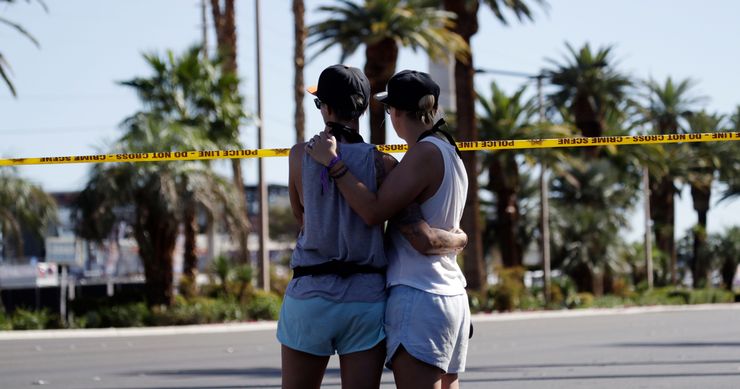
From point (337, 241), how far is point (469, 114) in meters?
28.8

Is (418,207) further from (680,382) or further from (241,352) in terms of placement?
(241,352)

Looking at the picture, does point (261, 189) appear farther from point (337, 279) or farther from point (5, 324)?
point (337, 279)

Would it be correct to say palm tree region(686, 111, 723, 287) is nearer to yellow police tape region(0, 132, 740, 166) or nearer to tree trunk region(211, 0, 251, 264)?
tree trunk region(211, 0, 251, 264)

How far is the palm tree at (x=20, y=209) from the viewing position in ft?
118

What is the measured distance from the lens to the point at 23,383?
11.7 meters

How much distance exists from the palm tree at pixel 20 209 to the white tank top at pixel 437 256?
32124 millimetres

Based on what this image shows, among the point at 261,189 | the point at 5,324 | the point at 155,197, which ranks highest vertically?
the point at 261,189

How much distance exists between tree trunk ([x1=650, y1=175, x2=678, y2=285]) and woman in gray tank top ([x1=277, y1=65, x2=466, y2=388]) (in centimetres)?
5604

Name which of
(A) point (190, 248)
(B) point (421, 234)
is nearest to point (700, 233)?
(A) point (190, 248)

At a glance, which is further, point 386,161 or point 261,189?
point 261,189

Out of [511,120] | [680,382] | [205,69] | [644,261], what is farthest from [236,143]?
[644,261]

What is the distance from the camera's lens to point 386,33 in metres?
34.1

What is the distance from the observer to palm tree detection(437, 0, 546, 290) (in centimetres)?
3338

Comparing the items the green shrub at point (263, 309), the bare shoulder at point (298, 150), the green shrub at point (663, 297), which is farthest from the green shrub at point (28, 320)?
the bare shoulder at point (298, 150)
